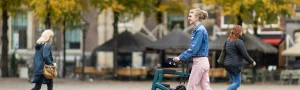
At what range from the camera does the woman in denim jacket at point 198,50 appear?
13422 mm

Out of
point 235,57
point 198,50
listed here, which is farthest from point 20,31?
point 198,50

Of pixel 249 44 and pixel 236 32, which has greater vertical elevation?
pixel 236 32

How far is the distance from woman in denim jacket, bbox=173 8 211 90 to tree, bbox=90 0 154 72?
20.9m

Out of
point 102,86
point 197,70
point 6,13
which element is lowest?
point 102,86

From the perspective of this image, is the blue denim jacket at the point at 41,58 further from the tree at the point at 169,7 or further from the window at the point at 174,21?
the window at the point at 174,21

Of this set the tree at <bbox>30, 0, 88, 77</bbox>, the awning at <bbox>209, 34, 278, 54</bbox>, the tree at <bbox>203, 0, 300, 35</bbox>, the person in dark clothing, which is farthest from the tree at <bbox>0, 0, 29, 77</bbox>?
the person in dark clothing

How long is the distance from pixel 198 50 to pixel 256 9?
815 inches

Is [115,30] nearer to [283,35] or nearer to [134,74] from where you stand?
[134,74]

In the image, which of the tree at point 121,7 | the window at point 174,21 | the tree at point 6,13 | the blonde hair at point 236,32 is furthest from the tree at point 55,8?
the blonde hair at point 236,32

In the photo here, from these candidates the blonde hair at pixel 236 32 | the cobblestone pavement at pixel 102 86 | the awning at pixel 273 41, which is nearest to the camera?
the blonde hair at pixel 236 32

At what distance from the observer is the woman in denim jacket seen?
1342 centimetres

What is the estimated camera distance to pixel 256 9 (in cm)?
3378

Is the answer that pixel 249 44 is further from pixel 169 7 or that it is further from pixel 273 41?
pixel 273 41

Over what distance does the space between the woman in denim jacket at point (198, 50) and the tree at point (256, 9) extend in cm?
1996
